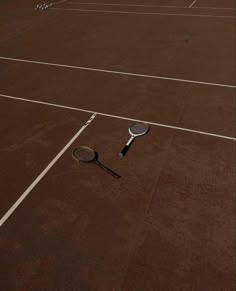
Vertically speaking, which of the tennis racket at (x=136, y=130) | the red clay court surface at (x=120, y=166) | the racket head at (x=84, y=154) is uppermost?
the racket head at (x=84, y=154)

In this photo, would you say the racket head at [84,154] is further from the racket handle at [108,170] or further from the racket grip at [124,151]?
the racket grip at [124,151]

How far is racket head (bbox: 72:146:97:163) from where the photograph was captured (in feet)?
21.6

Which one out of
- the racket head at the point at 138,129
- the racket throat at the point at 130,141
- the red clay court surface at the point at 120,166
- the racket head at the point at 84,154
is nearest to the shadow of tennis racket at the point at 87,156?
the racket head at the point at 84,154

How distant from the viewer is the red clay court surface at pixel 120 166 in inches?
192

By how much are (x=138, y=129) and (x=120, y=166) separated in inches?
46.7

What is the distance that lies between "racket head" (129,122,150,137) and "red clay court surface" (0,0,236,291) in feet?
0.76

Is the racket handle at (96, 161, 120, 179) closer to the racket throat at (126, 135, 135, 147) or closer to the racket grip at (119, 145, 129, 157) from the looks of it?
the racket grip at (119, 145, 129, 157)

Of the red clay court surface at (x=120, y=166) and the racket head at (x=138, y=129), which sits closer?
the red clay court surface at (x=120, y=166)

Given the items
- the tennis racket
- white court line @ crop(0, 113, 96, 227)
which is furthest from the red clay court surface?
the tennis racket

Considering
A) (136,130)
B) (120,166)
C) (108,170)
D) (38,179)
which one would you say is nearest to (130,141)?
(136,130)

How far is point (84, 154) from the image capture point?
22.1ft

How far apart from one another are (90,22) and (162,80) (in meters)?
7.90

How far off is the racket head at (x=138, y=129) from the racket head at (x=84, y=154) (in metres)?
1.10

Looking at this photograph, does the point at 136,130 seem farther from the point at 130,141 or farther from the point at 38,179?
the point at 38,179
